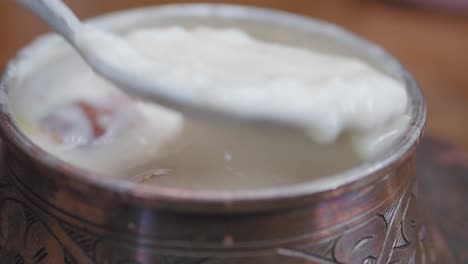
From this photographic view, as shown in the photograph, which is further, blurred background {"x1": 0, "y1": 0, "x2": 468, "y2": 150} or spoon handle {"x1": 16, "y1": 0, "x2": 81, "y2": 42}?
blurred background {"x1": 0, "y1": 0, "x2": 468, "y2": 150}

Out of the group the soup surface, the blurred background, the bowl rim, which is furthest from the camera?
the blurred background

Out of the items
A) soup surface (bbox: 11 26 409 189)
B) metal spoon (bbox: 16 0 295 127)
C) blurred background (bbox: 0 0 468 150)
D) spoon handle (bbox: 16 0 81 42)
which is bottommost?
blurred background (bbox: 0 0 468 150)

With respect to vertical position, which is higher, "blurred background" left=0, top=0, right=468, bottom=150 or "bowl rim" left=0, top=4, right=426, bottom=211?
"bowl rim" left=0, top=4, right=426, bottom=211

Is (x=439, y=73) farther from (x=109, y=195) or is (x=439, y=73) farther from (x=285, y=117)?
(x=109, y=195)

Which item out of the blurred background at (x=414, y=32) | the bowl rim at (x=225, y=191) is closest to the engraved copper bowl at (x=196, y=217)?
the bowl rim at (x=225, y=191)

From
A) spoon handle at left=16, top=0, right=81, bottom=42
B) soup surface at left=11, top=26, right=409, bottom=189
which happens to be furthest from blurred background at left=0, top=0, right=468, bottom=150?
spoon handle at left=16, top=0, right=81, bottom=42

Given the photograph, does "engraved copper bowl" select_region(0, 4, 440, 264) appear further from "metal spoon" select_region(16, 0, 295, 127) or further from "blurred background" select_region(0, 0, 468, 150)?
"blurred background" select_region(0, 0, 468, 150)

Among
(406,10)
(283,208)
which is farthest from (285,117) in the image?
(406,10)

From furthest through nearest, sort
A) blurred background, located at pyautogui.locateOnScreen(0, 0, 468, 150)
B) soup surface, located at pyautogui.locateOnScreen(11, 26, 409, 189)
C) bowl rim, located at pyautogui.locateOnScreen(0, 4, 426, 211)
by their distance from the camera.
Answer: blurred background, located at pyautogui.locateOnScreen(0, 0, 468, 150), soup surface, located at pyautogui.locateOnScreen(11, 26, 409, 189), bowl rim, located at pyautogui.locateOnScreen(0, 4, 426, 211)
